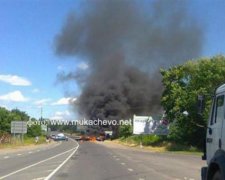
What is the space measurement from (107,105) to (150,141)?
51.3m

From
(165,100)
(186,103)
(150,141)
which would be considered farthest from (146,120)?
(186,103)

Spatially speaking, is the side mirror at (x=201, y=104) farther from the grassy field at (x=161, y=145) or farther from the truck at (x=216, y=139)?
the grassy field at (x=161, y=145)

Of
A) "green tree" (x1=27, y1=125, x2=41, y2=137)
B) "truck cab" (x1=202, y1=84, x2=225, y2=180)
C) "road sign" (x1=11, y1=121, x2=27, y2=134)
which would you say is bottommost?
"green tree" (x1=27, y1=125, x2=41, y2=137)

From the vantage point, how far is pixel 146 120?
84625mm

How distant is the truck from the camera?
983 centimetres

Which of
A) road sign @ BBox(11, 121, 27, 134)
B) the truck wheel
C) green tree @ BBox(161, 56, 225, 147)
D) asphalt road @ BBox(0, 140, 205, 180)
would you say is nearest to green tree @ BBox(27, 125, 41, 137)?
road sign @ BBox(11, 121, 27, 134)

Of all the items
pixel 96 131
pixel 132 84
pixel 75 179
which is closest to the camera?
pixel 75 179

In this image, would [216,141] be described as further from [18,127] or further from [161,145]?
[18,127]

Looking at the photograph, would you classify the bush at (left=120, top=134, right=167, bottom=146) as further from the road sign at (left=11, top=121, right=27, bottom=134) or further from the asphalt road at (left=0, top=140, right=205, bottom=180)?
the asphalt road at (left=0, top=140, right=205, bottom=180)

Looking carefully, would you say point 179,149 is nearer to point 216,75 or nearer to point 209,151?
point 216,75

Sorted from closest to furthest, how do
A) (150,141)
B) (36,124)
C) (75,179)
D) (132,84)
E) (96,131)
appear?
(75,179)
(150,141)
(132,84)
(96,131)
(36,124)

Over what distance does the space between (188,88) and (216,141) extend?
56.6 meters

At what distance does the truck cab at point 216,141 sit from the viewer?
387 inches

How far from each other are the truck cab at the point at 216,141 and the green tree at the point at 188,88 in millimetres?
48642
